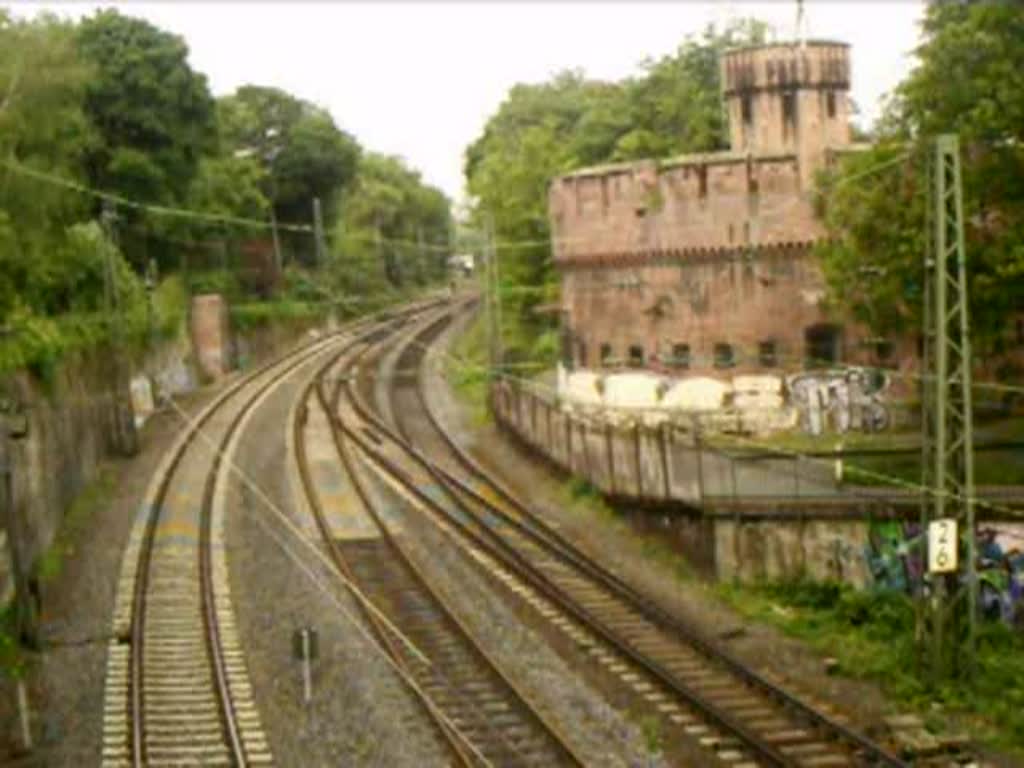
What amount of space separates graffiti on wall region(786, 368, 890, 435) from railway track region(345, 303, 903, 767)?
780 cm

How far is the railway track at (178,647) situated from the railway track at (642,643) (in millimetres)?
4981

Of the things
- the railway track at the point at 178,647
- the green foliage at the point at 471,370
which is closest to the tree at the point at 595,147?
the green foliage at the point at 471,370

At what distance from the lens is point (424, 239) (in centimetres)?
11019

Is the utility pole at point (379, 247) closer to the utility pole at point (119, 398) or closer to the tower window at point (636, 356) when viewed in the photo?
the utility pole at point (119, 398)

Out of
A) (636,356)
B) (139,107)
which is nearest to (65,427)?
(636,356)

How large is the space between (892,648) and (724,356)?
18.3m

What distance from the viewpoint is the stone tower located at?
4278 cm

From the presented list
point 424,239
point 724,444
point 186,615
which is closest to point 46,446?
point 186,615

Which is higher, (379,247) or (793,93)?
(793,93)

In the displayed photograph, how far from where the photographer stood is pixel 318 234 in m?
80.4

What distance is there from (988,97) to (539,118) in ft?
193

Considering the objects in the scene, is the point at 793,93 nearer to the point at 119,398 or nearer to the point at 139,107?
the point at 119,398

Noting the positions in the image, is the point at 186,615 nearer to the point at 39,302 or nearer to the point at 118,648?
the point at 118,648

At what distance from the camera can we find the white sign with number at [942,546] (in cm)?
2066
